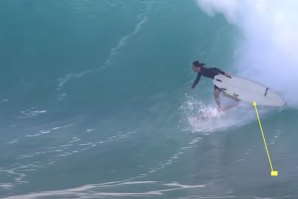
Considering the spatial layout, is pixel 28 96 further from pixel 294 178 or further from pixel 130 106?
pixel 294 178

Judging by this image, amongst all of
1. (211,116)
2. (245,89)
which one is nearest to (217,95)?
→ (211,116)

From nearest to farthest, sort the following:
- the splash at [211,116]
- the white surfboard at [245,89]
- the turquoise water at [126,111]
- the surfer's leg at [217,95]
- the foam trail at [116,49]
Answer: the turquoise water at [126,111] → the splash at [211,116] → the white surfboard at [245,89] → the surfer's leg at [217,95] → the foam trail at [116,49]

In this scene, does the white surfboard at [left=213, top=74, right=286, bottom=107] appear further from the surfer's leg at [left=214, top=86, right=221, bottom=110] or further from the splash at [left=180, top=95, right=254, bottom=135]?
the splash at [left=180, top=95, right=254, bottom=135]

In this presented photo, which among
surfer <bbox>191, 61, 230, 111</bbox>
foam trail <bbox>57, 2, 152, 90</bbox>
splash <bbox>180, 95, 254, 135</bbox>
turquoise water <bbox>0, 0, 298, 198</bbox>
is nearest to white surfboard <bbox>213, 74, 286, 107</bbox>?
surfer <bbox>191, 61, 230, 111</bbox>

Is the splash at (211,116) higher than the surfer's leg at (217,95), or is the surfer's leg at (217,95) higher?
the surfer's leg at (217,95)

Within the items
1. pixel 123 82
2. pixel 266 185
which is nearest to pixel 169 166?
pixel 266 185

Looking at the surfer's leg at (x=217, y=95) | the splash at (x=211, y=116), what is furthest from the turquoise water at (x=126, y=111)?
the surfer's leg at (x=217, y=95)

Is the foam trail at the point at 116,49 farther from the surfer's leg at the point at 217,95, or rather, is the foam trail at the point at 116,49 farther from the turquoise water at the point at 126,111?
the surfer's leg at the point at 217,95

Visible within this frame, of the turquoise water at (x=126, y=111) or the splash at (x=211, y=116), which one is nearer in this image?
the turquoise water at (x=126, y=111)
